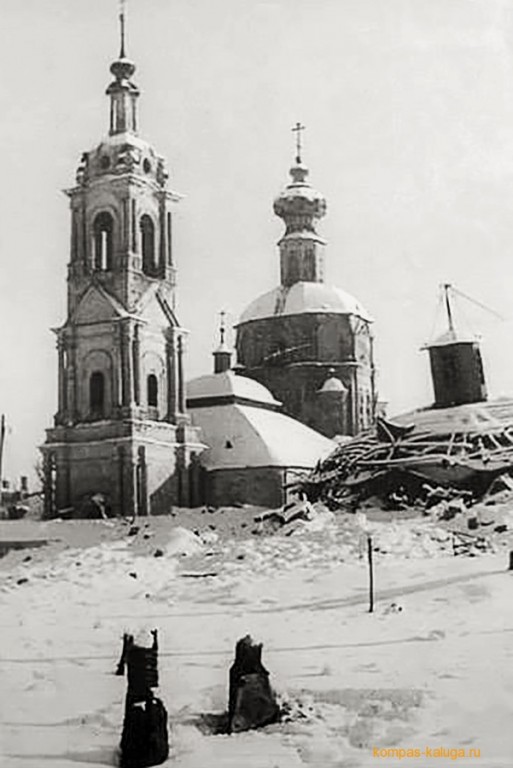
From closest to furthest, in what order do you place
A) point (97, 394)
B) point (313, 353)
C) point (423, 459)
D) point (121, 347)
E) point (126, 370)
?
point (423, 459), point (126, 370), point (121, 347), point (97, 394), point (313, 353)

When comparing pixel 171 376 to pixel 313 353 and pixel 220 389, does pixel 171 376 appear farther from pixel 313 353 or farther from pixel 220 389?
pixel 313 353

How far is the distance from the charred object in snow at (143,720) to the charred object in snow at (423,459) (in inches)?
434

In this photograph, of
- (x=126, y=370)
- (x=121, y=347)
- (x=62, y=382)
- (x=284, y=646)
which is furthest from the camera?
(x=62, y=382)

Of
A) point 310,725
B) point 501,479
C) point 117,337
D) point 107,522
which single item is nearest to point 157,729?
point 310,725

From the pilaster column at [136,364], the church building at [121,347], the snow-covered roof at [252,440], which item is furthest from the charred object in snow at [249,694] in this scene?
the snow-covered roof at [252,440]

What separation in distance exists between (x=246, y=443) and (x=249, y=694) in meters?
21.7

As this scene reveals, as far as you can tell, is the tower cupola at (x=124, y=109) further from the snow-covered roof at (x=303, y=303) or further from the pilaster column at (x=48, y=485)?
the snow-covered roof at (x=303, y=303)

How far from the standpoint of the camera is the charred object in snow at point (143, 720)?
5219 millimetres

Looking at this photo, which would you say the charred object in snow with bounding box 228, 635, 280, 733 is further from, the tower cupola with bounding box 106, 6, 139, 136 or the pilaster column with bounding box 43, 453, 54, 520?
the tower cupola with bounding box 106, 6, 139, 136

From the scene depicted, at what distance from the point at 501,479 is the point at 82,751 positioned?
11960mm

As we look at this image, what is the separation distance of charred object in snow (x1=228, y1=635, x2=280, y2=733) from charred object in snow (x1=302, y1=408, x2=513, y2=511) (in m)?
10.4

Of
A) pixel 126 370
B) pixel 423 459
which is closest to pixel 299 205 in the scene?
pixel 126 370

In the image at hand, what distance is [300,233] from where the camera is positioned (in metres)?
36.1

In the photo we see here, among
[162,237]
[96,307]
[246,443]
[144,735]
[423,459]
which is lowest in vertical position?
[144,735]
